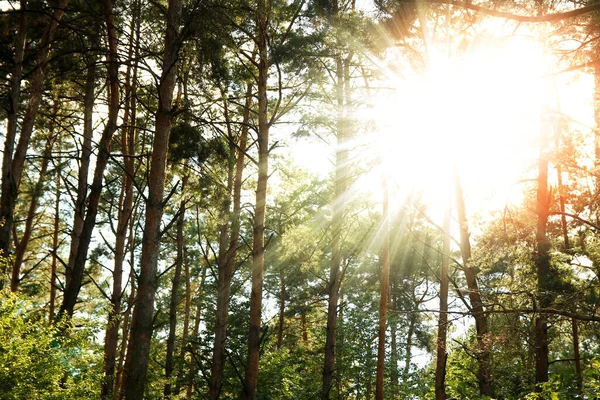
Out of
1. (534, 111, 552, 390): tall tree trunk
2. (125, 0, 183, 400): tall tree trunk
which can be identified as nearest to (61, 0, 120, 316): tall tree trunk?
(125, 0, 183, 400): tall tree trunk

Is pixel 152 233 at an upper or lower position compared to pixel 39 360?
upper

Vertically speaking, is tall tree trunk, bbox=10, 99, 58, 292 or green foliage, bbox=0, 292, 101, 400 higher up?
tall tree trunk, bbox=10, 99, 58, 292

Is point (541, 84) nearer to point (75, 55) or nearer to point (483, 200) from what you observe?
point (483, 200)

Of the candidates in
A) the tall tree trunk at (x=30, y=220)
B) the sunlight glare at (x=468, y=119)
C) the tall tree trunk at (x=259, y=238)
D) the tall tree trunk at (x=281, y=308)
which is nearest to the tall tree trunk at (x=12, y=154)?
the tall tree trunk at (x=259, y=238)

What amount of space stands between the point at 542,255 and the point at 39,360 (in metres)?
9.42

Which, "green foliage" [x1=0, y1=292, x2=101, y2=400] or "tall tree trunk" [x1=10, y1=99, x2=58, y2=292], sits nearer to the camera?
"green foliage" [x1=0, y1=292, x2=101, y2=400]

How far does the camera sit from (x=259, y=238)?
29.7 ft

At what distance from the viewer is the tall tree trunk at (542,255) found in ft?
32.7

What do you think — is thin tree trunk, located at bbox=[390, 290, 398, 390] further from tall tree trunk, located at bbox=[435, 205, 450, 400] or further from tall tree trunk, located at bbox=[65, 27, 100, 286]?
tall tree trunk, located at bbox=[65, 27, 100, 286]

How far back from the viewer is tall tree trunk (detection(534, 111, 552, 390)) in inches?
393

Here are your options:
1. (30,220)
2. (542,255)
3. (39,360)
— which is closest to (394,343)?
(542,255)

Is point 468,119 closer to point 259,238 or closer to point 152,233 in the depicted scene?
point 259,238

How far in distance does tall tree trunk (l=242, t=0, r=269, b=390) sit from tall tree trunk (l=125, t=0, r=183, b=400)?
234cm

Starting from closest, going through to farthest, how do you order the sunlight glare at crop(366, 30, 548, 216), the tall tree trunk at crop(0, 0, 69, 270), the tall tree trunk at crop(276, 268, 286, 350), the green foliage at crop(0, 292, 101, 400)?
the green foliage at crop(0, 292, 101, 400)
the tall tree trunk at crop(0, 0, 69, 270)
the sunlight glare at crop(366, 30, 548, 216)
the tall tree trunk at crop(276, 268, 286, 350)
